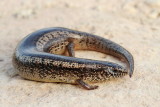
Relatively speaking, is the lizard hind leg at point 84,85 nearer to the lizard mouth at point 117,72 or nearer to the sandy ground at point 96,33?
the sandy ground at point 96,33

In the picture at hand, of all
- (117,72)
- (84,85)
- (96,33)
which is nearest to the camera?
(84,85)

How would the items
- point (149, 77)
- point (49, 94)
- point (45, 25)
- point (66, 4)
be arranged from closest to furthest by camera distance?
point (49, 94)
point (149, 77)
point (45, 25)
point (66, 4)

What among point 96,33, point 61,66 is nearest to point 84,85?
point 61,66

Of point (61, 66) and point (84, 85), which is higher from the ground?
point (61, 66)

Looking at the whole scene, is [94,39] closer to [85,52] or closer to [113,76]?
[85,52]

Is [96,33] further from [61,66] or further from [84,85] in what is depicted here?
[84,85]

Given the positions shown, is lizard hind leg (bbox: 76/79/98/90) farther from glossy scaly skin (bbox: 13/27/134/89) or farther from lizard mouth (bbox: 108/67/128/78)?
lizard mouth (bbox: 108/67/128/78)

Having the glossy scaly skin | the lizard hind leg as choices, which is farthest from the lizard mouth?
the lizard hind leg

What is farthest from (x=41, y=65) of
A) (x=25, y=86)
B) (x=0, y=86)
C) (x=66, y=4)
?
(x=66, y=4)
